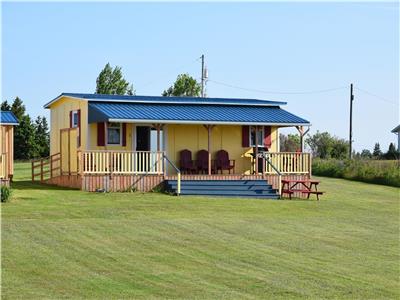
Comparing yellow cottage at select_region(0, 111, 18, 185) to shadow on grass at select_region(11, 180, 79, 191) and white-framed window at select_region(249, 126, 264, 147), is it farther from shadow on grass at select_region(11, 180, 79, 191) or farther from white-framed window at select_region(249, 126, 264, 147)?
white-framed window at select_region(249, 126, 264, 147)

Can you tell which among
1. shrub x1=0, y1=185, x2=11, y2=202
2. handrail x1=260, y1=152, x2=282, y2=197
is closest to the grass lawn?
shrub x1=0, y1=185, x2=11, y2=202

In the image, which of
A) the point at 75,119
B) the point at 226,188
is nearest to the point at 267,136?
the point at 226,188

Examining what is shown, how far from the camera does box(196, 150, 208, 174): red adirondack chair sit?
104 feet

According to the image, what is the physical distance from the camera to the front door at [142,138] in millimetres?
31547

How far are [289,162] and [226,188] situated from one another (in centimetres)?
364

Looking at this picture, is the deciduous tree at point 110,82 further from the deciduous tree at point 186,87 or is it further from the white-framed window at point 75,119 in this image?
the white-framed window at point 75,119

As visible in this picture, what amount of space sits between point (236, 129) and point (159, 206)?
9.96 meters

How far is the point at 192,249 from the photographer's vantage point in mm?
15562

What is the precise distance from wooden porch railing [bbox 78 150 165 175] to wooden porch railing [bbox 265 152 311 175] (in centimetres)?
450

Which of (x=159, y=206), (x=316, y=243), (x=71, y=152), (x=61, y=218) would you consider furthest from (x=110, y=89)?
(x=316, y=243)

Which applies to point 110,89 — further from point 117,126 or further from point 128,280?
point 128,280

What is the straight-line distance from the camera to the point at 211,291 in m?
11.6

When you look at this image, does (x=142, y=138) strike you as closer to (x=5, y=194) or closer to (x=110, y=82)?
(x=5, y=194)

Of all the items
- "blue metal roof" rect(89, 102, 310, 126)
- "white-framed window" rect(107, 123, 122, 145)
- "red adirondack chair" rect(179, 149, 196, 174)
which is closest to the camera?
"blue metal roof" rect(89, 102, 310, 126)
